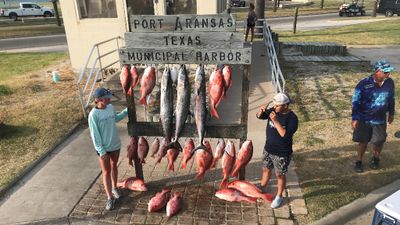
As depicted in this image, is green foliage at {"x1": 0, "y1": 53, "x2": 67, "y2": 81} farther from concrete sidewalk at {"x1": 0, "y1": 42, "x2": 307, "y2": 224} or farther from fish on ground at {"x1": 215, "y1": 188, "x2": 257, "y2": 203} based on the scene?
fish on ground at {"x1": 215, "y1": 188, "x2": 257, "y2": 203}

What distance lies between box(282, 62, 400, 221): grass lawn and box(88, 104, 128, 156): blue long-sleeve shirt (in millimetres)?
3098

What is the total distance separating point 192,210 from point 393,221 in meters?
2.84

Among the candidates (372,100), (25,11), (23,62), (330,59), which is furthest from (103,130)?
(25,11)

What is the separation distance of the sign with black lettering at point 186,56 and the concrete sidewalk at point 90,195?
219cm

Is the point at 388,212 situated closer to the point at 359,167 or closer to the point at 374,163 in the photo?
the point at 359,167

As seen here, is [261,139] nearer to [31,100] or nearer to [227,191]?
[227,191]

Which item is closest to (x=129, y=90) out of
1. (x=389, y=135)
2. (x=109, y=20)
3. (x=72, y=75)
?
(x=389, y=135)

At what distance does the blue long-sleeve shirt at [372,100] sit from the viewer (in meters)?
5.65

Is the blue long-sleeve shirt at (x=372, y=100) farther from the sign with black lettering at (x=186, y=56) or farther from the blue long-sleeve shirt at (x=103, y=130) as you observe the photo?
the blue long-sleeve shirt at (x=103, y=130)

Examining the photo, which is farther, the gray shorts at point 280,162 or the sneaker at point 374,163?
the sneaker at point 374,163

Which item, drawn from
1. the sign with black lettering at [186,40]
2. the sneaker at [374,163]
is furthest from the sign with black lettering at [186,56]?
the sneaker at [374,163]

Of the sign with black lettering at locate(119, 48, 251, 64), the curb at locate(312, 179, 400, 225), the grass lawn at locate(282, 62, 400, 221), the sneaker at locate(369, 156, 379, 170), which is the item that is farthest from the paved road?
the curb at locate(312, 179, 400, 225)

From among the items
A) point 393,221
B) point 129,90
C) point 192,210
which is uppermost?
point 129,90

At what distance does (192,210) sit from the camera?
17.4ft
